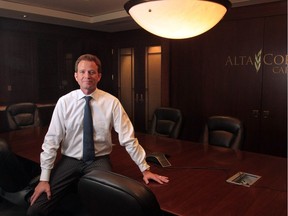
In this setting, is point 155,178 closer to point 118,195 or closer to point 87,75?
point 118,195

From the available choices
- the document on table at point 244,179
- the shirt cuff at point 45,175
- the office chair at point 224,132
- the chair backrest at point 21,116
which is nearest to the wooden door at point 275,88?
the office chair at point 224,132

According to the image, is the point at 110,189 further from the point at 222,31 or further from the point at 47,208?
the point at 222,31

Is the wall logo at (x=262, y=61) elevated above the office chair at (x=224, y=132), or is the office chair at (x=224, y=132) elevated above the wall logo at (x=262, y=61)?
the wall logo at (x=262, y=61)

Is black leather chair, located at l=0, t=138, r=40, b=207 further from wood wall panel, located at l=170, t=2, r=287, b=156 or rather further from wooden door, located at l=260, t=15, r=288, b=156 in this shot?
wooden door, located at l=260, t=15, r=288, b=156

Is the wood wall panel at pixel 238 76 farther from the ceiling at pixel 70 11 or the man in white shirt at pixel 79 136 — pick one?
the man in white shirt at pixel 79 136

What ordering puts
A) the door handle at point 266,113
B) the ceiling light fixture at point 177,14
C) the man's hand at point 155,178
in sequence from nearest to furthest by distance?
the ceiling light fixture at point 177,14, the man's hand at point 155,178, the door handle at point 266,113

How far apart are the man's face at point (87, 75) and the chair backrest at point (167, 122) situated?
61.9 inches

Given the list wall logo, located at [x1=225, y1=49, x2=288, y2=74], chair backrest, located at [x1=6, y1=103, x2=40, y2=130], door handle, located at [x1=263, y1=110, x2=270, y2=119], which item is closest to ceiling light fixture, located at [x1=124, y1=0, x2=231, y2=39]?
wall logo, located at [x1=225, y1=49, x2=288, y2=74]

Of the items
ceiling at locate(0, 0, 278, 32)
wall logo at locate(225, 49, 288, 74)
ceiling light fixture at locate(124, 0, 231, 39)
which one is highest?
ceiling at locate(0, 0, 278, 32)

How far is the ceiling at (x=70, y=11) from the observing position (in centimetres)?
405

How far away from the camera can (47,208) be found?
75.7 inches

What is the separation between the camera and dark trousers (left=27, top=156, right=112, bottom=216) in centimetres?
190

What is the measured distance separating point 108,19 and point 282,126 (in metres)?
3.16

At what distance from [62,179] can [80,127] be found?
38cm
